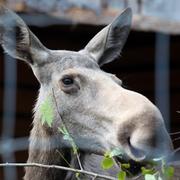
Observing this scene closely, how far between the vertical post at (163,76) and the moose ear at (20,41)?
1.88 meters

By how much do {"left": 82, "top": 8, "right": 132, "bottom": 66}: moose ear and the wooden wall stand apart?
4.33ft

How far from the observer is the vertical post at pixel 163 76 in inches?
284

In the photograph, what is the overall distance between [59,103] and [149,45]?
2.83 metres

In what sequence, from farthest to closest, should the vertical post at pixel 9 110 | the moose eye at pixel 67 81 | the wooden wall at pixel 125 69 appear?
the vertical post at pixel 9 110, the wooden wall at pixel 125 69, the moose eye at pixel 67 81

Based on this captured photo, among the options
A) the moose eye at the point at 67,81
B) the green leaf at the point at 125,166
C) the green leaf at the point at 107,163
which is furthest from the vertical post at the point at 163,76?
the green leaf at the point at 107,163

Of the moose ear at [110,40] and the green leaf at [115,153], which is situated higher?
the moose ear at [110,40]

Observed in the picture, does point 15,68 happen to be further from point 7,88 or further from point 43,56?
point 43,56

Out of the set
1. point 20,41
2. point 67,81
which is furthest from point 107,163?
point 20,41

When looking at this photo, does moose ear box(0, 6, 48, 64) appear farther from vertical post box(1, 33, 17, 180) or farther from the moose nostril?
vertical post box(1, 33, 17, 180)

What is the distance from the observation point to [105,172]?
5.17 metres

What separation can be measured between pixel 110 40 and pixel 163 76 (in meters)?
2.31

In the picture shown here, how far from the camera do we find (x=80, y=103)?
490 cm

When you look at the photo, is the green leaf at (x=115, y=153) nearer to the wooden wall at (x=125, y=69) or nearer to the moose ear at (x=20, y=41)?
the moose ear at (x=20, y=41)

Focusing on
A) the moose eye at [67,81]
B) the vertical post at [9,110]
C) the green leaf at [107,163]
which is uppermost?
the moose eye at [67,81]
